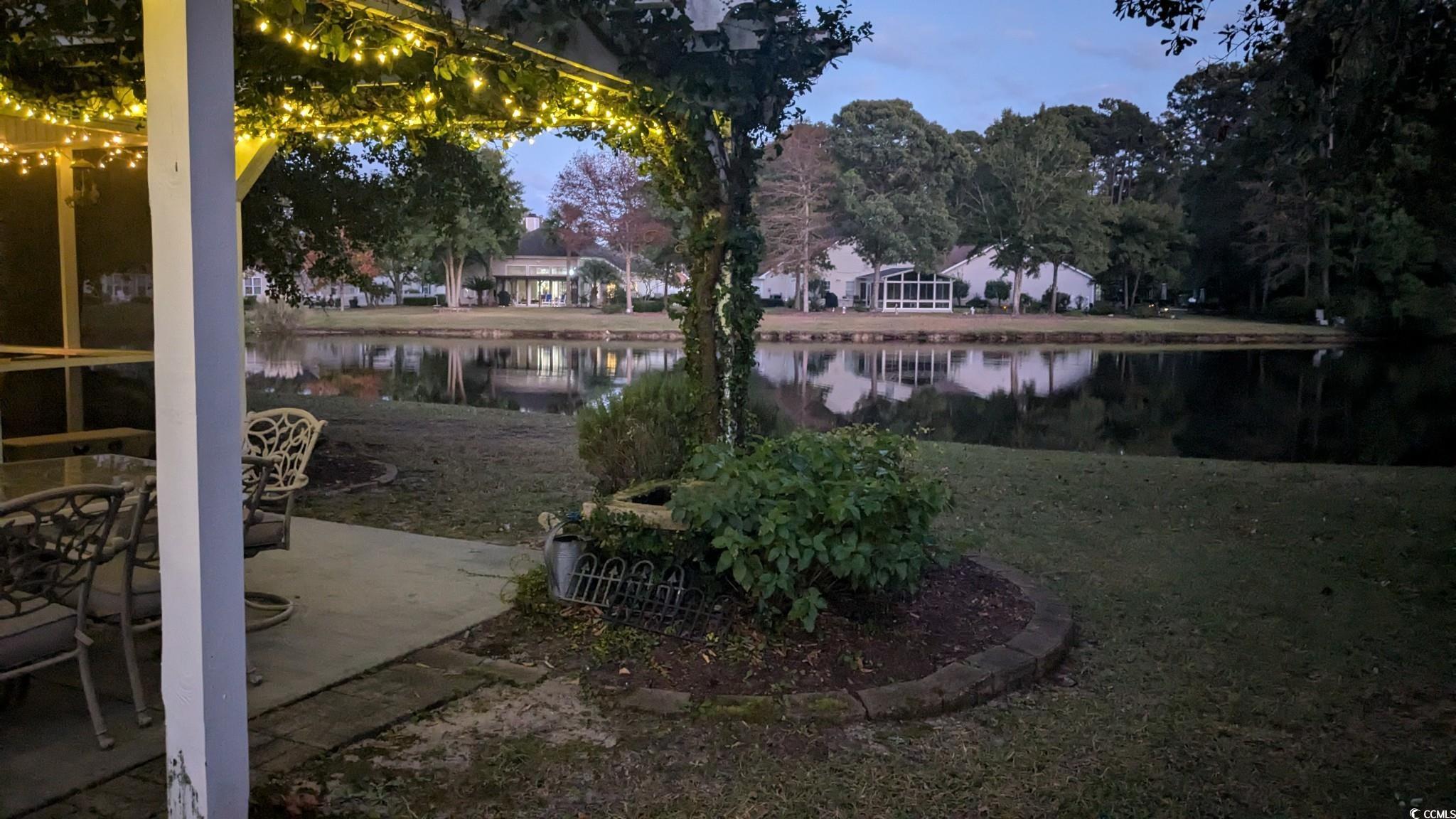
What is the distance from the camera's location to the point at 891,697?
387 centimetres

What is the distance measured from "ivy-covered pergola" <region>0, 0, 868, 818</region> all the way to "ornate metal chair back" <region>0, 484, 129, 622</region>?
23.9 inches

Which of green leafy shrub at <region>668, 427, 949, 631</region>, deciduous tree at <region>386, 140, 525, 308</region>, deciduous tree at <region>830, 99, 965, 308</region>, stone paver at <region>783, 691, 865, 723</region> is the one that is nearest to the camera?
stone paver at <region>783, 691, 865, 723</region>

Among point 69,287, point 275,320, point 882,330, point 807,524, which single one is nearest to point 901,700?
point 807,524

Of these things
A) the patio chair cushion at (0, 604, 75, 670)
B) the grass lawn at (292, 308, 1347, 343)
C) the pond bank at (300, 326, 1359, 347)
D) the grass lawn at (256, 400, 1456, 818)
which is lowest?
the grass lawn at (256, 400, 1456, 818)

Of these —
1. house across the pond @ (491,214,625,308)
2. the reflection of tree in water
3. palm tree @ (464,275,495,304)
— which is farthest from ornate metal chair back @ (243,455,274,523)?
palm tree @ (464,275,495,304)

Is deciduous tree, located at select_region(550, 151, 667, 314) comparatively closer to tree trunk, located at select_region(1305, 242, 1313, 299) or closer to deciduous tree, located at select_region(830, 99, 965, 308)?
deciduous tree, located at select_region(830, 99, 965, 308)

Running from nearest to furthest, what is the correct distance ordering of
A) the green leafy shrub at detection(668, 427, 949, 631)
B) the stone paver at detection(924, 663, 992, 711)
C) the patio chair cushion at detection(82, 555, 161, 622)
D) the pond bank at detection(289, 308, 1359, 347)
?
the patio chair cushion at detection(82, 555, 161, 622) → the stone paver at detection(924, 663, 992, 711) → the green leafy shrub at detection(668, 427, 949, 631) → the pond bank at detection(289, 308, 1359, 347)

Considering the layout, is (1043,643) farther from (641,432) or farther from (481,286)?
(481,286)

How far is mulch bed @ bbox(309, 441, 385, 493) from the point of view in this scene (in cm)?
820

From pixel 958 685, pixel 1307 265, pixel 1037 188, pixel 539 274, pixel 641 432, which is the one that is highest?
pixel 1037 188

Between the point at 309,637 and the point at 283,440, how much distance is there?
4.85 ft

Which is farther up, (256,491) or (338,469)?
(256,491)

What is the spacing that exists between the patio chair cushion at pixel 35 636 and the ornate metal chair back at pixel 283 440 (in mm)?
1661

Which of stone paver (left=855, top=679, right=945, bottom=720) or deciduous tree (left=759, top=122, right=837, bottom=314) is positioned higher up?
deciduous tree (left=759, top=122, right=837, bottom=314)
